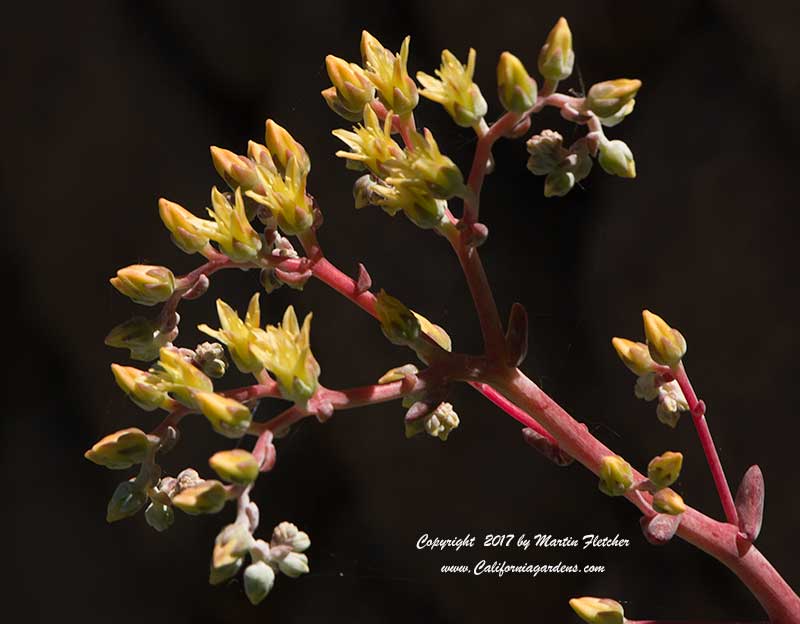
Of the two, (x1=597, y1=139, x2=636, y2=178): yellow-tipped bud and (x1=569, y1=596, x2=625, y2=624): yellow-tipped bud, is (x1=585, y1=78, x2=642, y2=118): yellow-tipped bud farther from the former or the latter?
(x1=569, y1=596, x2=625, y2=624): yellow-tipped bud

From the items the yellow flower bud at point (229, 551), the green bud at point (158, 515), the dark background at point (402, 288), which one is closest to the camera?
the yellow flower bud at point (229, 551)

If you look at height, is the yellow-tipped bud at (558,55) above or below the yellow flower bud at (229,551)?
above

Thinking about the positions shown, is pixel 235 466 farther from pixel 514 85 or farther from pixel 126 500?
pixel 514 85

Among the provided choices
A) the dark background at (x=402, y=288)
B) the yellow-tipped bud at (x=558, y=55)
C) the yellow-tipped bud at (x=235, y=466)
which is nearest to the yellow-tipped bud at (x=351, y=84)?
the yellow-tipped bud at (x=558, y=55)

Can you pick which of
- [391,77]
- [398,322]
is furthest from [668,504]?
[391,77]

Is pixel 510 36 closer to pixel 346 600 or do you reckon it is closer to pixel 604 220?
pixel 604 220

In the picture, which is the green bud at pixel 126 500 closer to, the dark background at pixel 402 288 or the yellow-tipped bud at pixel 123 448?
the yellow-tipped bud at pixel 123 448
